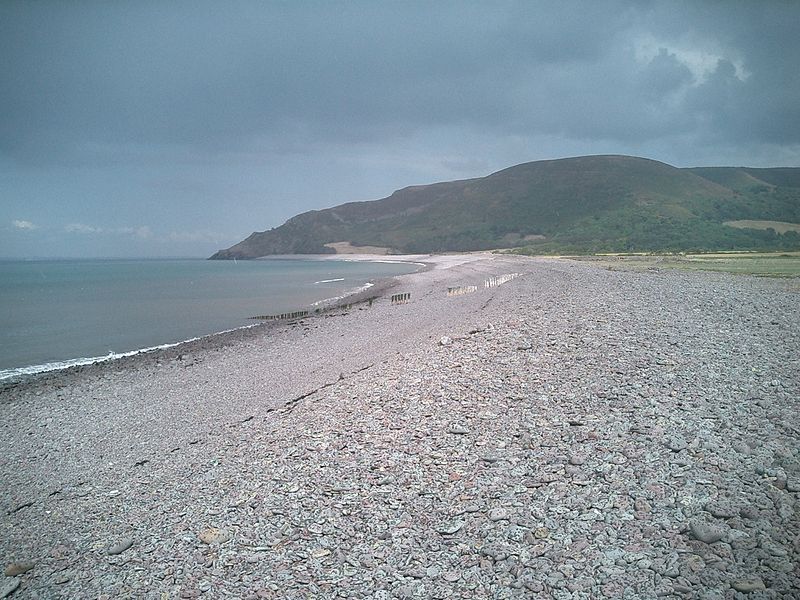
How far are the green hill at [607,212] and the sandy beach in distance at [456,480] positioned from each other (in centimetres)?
8166

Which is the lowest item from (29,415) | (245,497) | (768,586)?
(29,415)

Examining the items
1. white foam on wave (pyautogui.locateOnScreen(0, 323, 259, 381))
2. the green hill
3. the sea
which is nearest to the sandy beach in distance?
white foam on wave (pyautogui.locateOnScreen(0, 323, 259, 381))

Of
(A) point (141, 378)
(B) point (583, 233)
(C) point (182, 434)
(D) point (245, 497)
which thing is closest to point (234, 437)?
(C) point (182, 434)

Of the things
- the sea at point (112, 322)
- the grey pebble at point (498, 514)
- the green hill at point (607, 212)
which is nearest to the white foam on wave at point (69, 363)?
the sea at point (112, 322)

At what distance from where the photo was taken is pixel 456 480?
552 centimetres

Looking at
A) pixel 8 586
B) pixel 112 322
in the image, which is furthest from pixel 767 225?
→ pixel 8 586

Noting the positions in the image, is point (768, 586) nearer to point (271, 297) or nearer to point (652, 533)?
point (652, 533)

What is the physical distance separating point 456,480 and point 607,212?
139 metres

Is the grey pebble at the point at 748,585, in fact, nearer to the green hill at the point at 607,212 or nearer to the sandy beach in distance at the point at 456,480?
the sandy beach in distance at the point at 456,480

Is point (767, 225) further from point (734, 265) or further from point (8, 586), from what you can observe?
point (8, 586)

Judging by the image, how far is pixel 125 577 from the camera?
15.8 feet

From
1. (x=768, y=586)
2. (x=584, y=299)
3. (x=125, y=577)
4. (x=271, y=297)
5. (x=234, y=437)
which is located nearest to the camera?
(x=768, y=586)

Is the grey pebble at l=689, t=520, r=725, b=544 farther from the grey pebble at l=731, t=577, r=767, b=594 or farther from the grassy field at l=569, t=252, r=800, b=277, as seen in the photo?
the grassy field at l=569, t=252, r=800, b=277

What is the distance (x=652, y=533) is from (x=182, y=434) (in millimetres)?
8737
